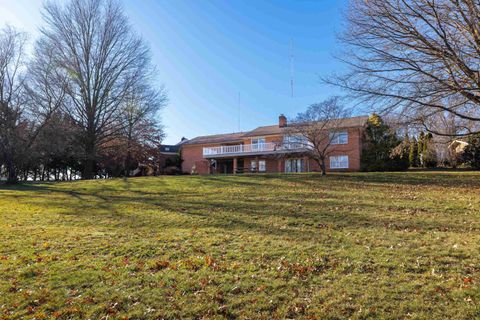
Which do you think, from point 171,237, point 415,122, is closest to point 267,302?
point 171,237

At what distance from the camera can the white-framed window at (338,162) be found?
114 feet

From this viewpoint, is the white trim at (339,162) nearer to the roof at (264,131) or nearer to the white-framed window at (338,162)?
the white-framed window at (338,162)

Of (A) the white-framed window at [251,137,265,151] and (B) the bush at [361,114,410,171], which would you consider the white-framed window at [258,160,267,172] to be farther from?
(B) the bush at [361,114,410,171]

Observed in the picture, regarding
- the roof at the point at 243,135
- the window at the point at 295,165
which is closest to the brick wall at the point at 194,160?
the roof at the point at 243,135

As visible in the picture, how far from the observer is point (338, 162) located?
35.1 metres

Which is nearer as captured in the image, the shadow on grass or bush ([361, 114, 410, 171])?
the shadow on grass

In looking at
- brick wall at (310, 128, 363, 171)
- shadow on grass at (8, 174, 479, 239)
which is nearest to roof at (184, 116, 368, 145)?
brick wall at (310, 128, 363, 171)

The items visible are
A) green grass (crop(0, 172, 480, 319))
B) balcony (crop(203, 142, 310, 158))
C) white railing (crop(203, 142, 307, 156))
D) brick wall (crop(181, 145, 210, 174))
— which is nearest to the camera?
green grass (crop(0, 172, 480, 319))

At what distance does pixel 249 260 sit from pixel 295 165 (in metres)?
31.2

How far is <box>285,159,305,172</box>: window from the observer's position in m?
36.8

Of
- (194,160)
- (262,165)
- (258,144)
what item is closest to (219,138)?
(194,160)

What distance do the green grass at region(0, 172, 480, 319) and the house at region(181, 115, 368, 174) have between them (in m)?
15.5

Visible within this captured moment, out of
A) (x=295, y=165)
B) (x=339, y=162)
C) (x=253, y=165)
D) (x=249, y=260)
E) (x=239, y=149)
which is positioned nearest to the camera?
(x=249, y=260)

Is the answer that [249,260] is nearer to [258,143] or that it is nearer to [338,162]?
[338,162]
